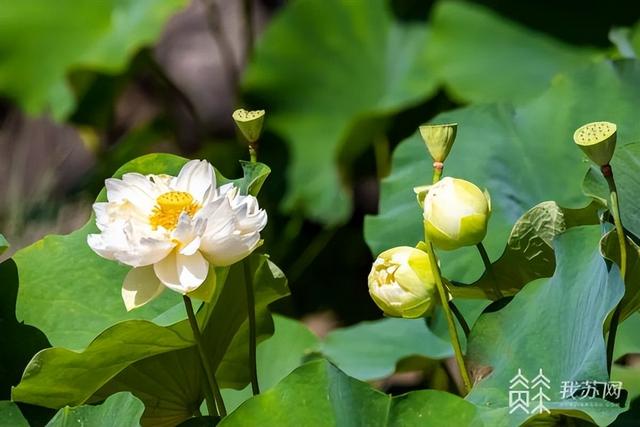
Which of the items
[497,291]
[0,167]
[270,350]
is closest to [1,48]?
[0,167]

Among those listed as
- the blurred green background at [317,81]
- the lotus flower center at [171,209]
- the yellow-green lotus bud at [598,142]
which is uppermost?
the yellow-green lotus bud at [598,142]

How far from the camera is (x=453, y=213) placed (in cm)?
74

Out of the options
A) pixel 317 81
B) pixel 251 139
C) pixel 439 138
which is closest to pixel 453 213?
pixel 439 138

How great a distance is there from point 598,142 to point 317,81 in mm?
1665

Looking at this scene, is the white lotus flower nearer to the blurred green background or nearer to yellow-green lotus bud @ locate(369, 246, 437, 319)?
yellow-green lotus bud @ locate(369, 246, 437, 319)

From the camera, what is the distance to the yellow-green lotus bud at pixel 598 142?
67 cm

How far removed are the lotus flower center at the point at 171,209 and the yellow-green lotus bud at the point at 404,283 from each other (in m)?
0.14

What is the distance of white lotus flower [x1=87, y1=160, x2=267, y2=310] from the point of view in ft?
2.35

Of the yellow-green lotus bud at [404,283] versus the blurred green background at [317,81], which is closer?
the yellow-green lotus bud at [404,283]

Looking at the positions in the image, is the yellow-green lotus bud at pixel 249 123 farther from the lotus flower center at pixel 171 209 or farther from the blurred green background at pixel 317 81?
the blurred green background at pixel 317 81

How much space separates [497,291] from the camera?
33.0 inches

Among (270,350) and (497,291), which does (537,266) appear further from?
(270,350)

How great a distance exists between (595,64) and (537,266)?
32cm

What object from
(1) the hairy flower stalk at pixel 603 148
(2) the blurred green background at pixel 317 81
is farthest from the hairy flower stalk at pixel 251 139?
(2) the blurred green background at pixel 317 81
